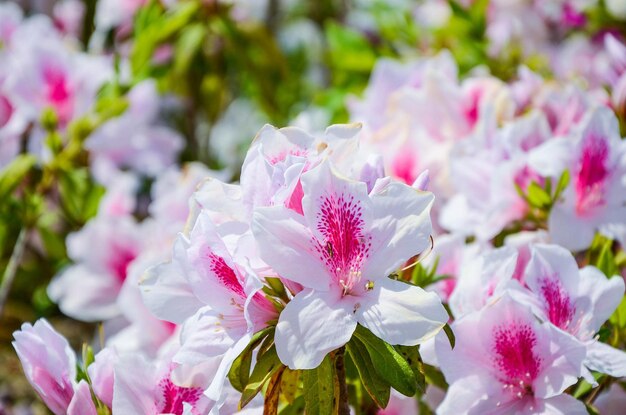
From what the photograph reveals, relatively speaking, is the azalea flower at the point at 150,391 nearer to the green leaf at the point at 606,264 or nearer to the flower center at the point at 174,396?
the flower center at the point at 174,396

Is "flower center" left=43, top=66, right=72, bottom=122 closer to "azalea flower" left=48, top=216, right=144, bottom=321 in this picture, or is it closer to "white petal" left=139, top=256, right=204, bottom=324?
"azalea flower" left=48, top=216, right=144, bottom=321

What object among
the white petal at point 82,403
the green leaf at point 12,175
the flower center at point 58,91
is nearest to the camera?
the white petal at point 82,403

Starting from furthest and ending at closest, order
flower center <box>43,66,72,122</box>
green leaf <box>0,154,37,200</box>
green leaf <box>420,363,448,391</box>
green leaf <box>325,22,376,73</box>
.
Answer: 1. green leaf <box>325,22,376,73</box>
2. flower center <box>43,66,72,122</box>
3. green leaf <box>0,154,37,200</box>
4. green leaf <box>420,363,448,391</box>

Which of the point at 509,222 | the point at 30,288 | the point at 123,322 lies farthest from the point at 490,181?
the point at 30,288

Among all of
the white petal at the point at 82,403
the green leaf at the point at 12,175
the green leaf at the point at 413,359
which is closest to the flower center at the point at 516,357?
the green leaf at the point at 413,359

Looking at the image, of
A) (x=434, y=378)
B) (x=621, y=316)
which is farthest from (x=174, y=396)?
(x=621, y=316)

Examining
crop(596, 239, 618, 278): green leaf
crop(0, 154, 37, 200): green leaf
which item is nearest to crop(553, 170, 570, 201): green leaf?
crop(596, 239, 618, 278): green leaf

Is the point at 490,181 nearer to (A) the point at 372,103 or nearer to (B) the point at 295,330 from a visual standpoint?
(A) the point at 372,103
